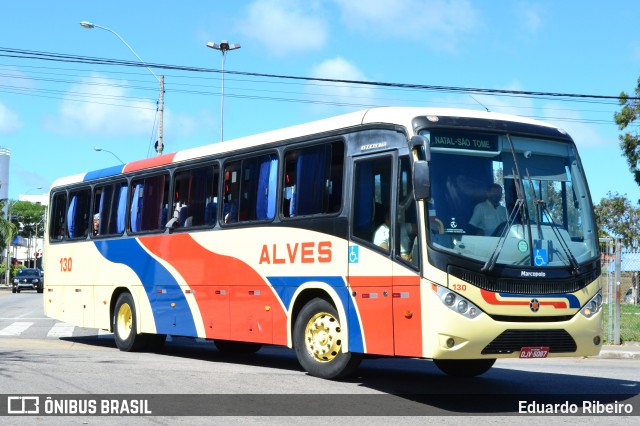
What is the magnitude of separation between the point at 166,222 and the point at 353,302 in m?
5.87

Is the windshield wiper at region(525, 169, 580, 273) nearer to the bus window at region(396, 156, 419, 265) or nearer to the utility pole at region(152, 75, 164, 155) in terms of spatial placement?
the bus window at region(396, 156, 419, 265)

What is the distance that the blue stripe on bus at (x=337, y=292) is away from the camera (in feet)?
37.9

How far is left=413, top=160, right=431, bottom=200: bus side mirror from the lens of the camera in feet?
33.6

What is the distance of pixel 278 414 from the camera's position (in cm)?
943

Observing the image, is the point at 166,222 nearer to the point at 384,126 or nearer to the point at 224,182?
the point at 224,182

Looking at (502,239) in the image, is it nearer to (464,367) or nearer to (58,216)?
(464,367)

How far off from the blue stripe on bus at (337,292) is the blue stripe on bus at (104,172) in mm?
6441

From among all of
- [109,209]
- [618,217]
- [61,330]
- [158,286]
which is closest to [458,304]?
[158,286]

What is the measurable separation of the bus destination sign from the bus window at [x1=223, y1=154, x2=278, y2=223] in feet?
11.4

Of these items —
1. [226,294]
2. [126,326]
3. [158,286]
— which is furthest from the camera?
[126,326]

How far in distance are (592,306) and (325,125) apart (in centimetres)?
425

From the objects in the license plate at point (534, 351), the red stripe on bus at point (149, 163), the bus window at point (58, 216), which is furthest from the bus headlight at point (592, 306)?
the bus window at point (58, 216)

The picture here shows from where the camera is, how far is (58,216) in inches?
823

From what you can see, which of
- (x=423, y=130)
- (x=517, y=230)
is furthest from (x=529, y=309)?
(x=423, y=130)
